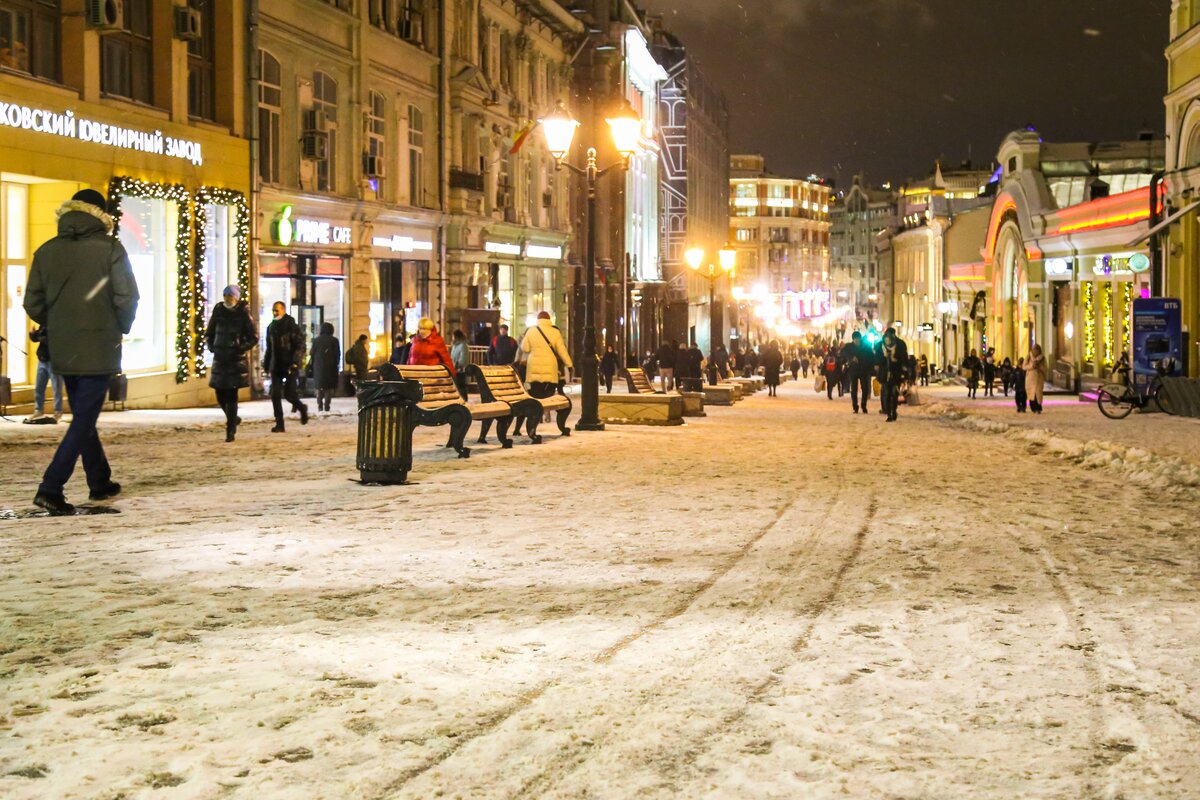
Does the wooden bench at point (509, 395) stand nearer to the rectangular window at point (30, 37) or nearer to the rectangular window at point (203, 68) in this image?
the rectangular window at point (30, 37)

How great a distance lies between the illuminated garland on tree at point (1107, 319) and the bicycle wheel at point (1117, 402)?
17.3 meters

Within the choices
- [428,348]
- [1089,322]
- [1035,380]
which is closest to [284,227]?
[428,348]

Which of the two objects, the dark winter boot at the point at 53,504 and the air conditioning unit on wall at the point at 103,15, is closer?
the dark winter boot at the point at 53,504

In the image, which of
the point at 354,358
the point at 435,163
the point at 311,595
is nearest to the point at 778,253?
the point at 435,163

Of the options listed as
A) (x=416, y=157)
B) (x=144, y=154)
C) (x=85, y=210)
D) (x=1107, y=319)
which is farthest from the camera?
(x=1107, y=319)

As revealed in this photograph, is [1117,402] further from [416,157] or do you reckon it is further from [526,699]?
[526,699]

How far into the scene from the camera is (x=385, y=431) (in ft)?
42.4

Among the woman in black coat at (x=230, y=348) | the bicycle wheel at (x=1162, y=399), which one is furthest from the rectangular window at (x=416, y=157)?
the woman in black coat at (x=230, y=348)

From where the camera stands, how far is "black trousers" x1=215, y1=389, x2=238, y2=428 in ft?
58.2

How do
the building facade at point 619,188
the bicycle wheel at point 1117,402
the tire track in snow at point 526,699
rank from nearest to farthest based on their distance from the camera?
1. the tire track in snow at point 526,699
2. the bicycle wheel at point 1117,402
3. the building facade at point 619,188

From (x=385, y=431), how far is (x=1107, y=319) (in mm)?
36898

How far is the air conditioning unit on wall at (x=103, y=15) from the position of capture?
76.8 feet

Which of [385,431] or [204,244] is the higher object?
[204,244]

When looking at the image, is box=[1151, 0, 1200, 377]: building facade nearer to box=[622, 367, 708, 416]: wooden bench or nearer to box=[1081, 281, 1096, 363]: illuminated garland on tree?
box=[1081, 281, 1096, 363]: illuminated garland on tree
